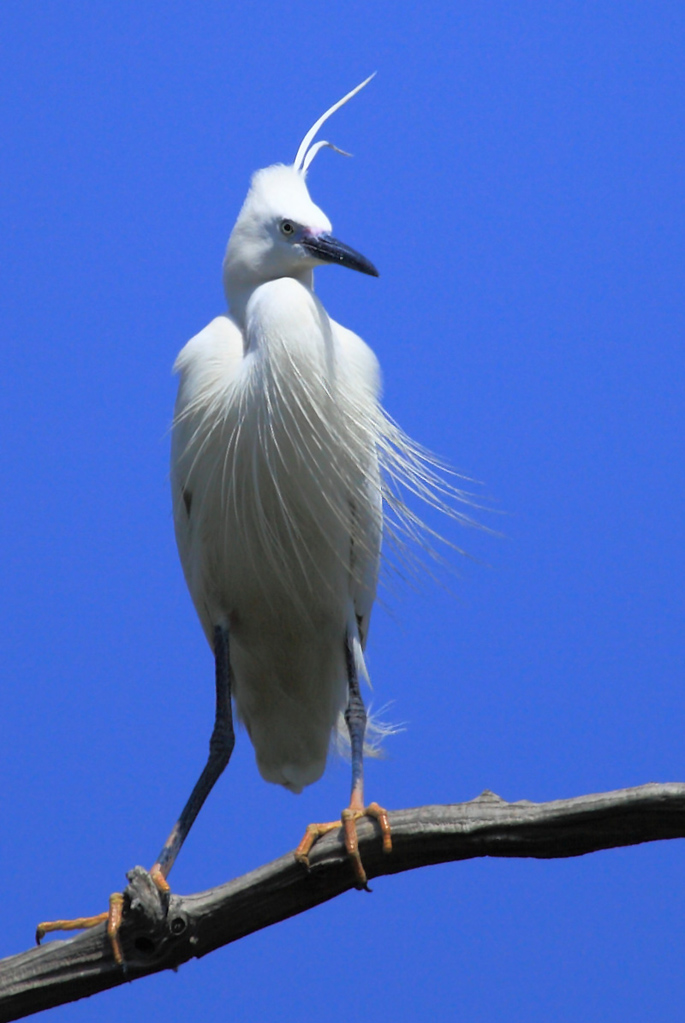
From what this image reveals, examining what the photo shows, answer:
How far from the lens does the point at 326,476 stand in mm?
2193

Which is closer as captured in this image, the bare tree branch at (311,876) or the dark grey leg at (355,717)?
the bare tree branch at (311,876)

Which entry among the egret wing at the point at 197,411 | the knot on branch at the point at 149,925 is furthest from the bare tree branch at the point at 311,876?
the egret wing at the point at 197,411

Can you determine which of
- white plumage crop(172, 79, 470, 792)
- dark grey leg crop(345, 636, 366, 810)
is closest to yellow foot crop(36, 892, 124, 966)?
dark grey leg crop(345, 636, 366, 810)

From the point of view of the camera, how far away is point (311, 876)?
175cm

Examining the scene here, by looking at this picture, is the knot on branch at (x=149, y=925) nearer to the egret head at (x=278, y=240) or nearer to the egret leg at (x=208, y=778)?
the egret leg at (x=208, y=778)

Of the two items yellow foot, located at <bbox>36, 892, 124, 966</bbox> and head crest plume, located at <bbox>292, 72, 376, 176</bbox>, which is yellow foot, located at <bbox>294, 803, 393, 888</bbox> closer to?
yellow foot, located at <bbox>36, 892, 124, 966</bbox>

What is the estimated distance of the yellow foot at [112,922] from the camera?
177 cm

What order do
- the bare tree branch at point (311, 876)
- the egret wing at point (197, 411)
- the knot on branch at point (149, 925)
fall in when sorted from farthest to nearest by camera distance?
the egret wing at point (197, 411) → the knot on branch at point (149, 925) → the bare tree branch at point (311, 876)

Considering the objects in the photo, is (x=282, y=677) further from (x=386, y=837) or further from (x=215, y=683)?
(x=386, y=837)

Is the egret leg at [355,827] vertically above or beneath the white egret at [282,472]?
beneath

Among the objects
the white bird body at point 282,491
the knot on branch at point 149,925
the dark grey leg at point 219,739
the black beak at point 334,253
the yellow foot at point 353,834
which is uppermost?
the black beak at point 334,253

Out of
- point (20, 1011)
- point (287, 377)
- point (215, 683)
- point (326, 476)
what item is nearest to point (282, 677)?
point (215, 683)

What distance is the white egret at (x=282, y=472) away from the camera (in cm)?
212

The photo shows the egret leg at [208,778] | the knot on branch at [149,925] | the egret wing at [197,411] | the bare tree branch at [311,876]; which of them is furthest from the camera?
the egret wing at [197,411]
